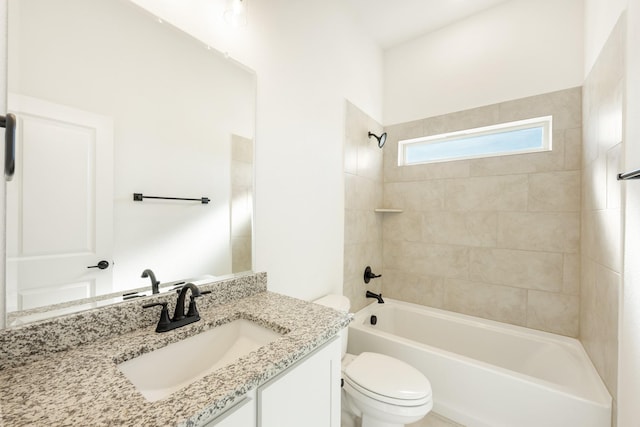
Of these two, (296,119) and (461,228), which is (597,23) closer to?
(461,228)

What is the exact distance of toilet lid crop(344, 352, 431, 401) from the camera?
4.22 feet

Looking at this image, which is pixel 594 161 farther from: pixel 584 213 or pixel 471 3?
pixel 471 3

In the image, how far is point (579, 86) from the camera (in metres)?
1.83

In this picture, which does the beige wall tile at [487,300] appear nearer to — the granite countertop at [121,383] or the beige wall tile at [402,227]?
the beige wall tile at [402,227]

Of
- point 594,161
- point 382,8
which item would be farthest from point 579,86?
point 382,8

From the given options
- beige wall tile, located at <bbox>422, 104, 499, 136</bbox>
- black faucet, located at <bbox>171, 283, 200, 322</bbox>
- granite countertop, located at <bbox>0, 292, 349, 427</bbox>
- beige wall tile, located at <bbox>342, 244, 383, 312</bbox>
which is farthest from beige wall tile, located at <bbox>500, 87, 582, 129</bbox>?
black faucet, located at <bbox>171, 283, 200, 322</bbox>

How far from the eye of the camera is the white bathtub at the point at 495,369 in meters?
1.36

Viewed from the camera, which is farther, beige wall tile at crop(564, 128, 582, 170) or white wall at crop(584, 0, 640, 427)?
beige wall tile at crop(564, 128, 582, 170)

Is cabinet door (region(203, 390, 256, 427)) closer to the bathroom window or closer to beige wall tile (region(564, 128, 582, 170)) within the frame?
the bathroom window

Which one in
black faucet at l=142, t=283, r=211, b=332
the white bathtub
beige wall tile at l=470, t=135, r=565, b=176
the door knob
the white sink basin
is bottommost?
the white bathtub

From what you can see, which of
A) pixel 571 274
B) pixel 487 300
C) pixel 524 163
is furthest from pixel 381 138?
pixel 571 274

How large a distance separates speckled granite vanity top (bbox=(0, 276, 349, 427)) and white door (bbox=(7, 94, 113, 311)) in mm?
200

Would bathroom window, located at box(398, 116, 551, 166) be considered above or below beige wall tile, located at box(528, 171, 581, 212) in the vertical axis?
above

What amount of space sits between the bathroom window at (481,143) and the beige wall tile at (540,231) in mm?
517
